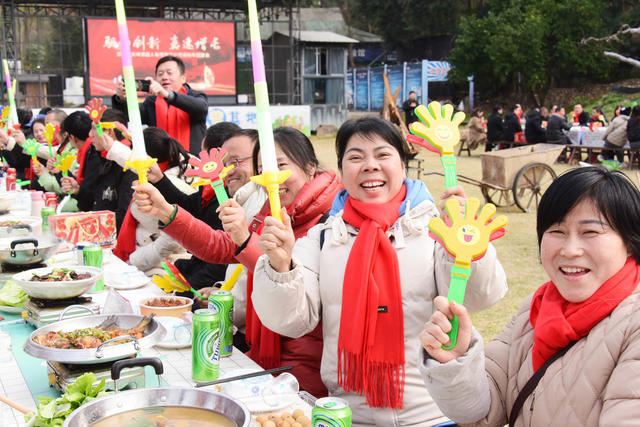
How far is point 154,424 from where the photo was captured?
4.20 ft

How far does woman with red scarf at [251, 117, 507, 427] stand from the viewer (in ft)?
5.96

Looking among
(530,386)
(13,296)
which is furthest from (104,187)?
(530,386)

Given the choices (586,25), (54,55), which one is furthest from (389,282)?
(586,25)

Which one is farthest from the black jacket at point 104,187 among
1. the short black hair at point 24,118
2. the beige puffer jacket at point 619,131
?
the beige puffer jacket at point 619,131

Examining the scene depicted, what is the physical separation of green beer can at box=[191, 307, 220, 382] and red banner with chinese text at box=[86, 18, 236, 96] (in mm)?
14973

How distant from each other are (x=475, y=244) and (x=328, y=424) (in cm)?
47

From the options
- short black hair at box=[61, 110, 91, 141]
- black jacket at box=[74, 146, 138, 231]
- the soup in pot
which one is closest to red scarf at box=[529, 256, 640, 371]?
the soup in pot

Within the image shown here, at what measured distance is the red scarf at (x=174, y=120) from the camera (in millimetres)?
4914

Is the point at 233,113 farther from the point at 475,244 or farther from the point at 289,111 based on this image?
the point at 475,244

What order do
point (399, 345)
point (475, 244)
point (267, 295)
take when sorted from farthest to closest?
point (399, 345), point (267, 295), point (475, 244)

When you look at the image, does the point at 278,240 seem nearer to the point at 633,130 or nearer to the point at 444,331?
the point at 444,331

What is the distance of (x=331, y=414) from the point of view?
1237mm

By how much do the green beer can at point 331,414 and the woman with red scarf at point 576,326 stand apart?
221 millimetres

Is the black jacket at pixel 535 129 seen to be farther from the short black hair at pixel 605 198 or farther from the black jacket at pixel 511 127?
the short black hair at pixel 605 198
